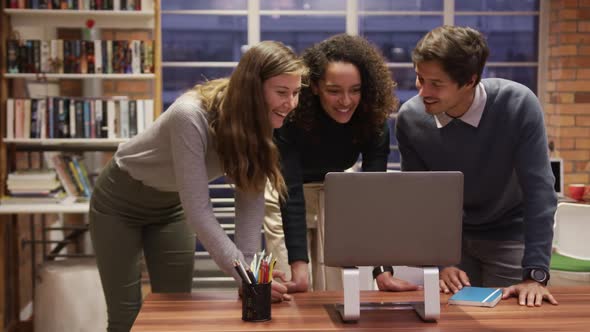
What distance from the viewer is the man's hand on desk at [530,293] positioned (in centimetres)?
214

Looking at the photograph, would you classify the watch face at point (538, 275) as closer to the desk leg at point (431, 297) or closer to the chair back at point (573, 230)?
the desk leg at point (431, 297)

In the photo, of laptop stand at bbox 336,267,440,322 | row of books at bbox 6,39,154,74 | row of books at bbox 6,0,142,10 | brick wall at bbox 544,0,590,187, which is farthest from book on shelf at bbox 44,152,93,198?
brick wall at bbox 544,0,590,187

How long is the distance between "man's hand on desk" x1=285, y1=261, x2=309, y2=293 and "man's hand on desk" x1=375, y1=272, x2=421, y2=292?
0.69ft

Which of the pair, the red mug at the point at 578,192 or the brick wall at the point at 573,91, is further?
the brick wall at the point at 573,91

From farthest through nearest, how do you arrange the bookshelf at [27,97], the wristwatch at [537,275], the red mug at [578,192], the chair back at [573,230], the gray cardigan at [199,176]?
1. the red mug at [578,192]
2. the bookshelf at [27,97]
3. the chair back at [573,230]
4. the wristwatch at [537,275]
5. the gray cardigan at [199,176]

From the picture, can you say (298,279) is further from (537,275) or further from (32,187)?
(32,187)

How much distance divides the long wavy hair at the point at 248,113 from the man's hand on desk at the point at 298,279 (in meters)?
0.28

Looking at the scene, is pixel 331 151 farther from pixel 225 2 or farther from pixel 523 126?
pixel 225 2

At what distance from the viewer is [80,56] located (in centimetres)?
412

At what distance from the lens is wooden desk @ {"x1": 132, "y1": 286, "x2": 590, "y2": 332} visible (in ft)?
6.33

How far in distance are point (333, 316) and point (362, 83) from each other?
0.72 metres

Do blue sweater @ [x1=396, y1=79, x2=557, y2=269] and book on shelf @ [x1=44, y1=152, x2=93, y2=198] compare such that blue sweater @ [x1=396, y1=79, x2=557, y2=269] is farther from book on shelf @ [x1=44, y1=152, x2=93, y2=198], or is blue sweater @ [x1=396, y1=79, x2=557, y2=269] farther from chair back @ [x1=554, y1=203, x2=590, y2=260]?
book on shelf @ [x1=44, y1=152, x2=93, y2=198]

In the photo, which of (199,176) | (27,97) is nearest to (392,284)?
(199,176)

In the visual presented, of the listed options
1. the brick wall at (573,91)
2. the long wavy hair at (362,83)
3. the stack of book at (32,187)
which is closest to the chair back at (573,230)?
the brick wall at (573,91)
